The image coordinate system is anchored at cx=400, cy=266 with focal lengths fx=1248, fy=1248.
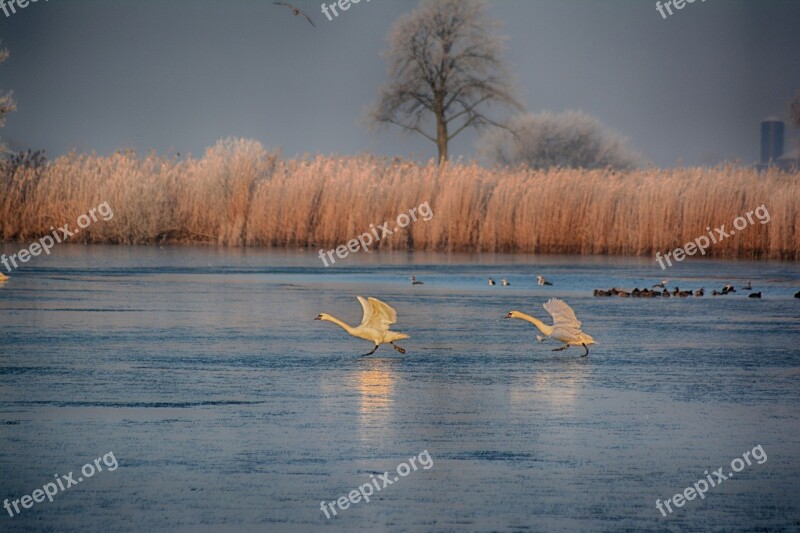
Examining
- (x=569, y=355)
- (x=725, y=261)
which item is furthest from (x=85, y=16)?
(x=569, y=355)

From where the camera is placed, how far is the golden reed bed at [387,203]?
84.5 ft

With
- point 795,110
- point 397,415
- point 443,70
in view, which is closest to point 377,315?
point 397,415

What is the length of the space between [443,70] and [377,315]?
41.3m

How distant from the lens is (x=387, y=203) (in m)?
27.6

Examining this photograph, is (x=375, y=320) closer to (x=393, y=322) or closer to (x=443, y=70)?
(x=393, y=322)

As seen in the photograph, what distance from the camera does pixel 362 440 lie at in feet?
20.5

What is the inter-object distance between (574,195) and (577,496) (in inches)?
853

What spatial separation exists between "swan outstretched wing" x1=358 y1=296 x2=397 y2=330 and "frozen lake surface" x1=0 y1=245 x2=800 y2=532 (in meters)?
0.31

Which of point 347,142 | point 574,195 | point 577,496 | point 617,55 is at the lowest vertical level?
point 577,496

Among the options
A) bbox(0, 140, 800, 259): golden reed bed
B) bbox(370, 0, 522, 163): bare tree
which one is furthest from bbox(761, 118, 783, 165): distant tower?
bbox(0, 140, 800, 259): golden reed bed

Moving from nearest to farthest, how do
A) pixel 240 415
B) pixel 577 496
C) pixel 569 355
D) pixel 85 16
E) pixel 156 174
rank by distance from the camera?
pixel 577 496, pixel 240 415, pixel 569 355, pixel 156 174, pixel 85 16

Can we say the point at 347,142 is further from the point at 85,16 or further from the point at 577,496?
the point at 577,496

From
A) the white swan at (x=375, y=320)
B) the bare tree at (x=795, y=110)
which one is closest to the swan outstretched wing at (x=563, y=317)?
the white swan at (x=375, y=320)

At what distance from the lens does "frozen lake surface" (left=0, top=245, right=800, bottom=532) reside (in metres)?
5.03
